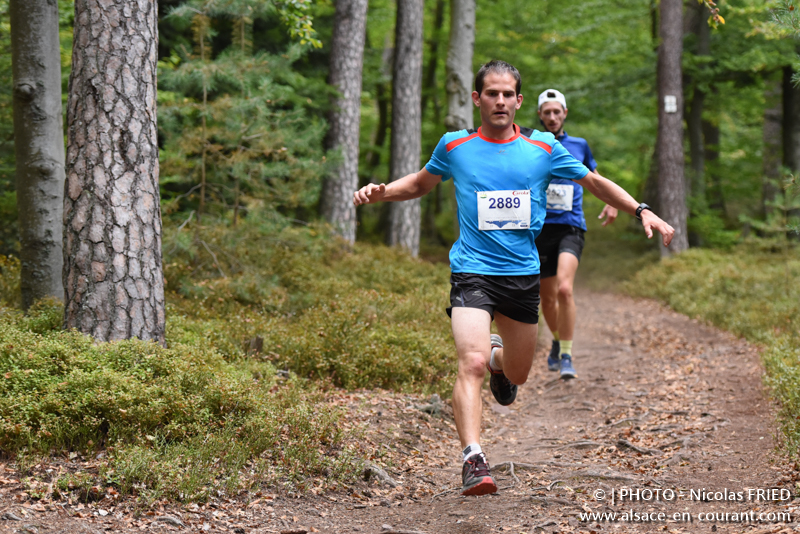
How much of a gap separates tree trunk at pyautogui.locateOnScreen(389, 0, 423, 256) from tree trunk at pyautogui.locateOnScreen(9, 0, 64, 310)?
792cm

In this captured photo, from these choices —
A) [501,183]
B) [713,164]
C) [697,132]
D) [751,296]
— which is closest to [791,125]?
[697,132]

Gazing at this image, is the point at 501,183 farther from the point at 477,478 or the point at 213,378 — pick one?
the point at 213,378

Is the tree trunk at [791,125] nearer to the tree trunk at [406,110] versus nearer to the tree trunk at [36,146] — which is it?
the tree trunk at [406,110]

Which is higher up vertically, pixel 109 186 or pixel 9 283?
pixel 109 186

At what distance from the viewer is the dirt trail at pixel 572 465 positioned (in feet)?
12.0

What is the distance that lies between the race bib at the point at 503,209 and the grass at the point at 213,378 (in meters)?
1.85

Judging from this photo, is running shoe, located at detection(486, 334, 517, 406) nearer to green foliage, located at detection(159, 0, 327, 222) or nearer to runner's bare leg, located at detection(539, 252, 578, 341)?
runner's bare leg, located at detection(539, 252, 578, 341)

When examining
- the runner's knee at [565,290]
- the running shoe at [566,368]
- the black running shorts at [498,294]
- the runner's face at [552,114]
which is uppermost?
the runner's face at [552,114]

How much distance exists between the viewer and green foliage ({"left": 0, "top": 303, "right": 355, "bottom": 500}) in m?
3.82

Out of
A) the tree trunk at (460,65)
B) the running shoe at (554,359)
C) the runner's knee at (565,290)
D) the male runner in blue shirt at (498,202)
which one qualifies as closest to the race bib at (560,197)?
the runner's knee at (565,290)

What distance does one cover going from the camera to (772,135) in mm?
19172

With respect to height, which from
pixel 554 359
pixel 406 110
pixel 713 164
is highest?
pixel 406 110

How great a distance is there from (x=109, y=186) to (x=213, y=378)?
165 cm

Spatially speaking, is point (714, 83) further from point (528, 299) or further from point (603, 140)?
point (528, 299)
